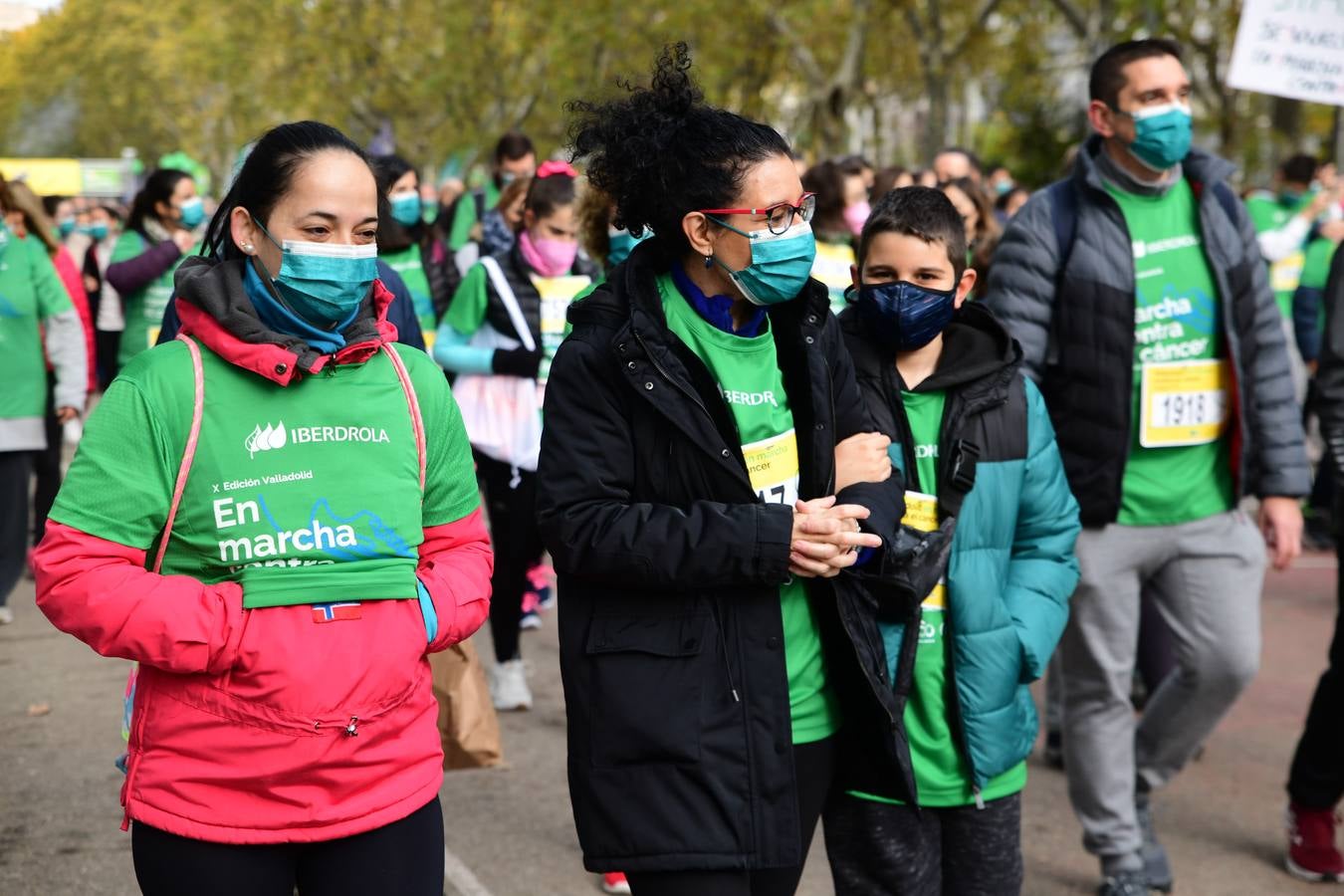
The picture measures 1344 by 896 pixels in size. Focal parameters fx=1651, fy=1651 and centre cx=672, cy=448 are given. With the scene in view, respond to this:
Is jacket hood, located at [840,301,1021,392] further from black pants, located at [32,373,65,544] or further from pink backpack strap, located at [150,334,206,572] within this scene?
black pants, located at [32,373,65,544]

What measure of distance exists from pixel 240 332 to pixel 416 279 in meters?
5.31

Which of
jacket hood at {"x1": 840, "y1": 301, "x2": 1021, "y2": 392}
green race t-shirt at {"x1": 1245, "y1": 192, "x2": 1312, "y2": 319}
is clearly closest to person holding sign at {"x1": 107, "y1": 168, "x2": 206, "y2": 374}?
jacket hood at {"x1": 840, "y1": 301, "x2": 1021, "y2": 392}

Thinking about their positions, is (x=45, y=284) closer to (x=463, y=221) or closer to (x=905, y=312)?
(x=463, y=221)

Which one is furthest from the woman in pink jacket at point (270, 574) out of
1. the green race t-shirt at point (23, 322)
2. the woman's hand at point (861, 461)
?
the green race t-shirt at point (23, 322)

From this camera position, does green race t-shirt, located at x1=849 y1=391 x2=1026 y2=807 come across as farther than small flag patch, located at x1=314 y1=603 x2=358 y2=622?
Yes

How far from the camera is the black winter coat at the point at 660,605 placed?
119 inches

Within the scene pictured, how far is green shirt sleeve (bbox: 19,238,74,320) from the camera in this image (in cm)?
786

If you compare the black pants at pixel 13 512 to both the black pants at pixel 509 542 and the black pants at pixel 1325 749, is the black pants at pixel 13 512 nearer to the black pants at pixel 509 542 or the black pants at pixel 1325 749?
the black pants at pixel 509 542

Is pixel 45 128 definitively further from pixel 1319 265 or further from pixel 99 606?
pixel 99 606

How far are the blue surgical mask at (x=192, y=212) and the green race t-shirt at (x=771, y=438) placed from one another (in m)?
5.81

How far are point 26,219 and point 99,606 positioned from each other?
565cm

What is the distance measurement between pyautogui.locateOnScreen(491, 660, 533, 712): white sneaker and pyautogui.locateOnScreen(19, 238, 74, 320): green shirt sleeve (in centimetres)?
295

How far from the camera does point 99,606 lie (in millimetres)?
2582

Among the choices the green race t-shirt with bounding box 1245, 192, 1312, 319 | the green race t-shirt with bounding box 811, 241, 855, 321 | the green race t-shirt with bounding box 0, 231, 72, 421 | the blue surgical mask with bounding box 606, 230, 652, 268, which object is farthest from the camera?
the green race t-shirt with bounding box 1245, 192, 1312, 319
